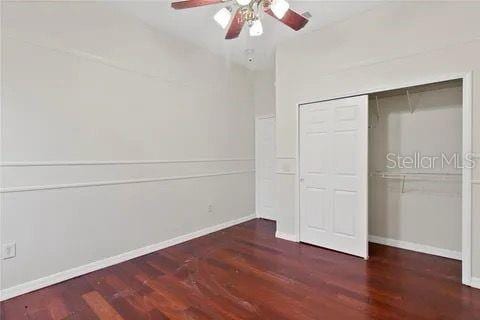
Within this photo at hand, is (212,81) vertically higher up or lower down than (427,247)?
higher up

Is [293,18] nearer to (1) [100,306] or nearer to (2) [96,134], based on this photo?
(2) [96,134]

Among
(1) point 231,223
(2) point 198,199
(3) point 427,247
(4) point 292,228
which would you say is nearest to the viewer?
(3) point 427,247

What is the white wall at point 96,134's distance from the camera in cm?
233

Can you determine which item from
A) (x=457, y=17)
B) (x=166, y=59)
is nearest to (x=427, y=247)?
(x=457, y=17)

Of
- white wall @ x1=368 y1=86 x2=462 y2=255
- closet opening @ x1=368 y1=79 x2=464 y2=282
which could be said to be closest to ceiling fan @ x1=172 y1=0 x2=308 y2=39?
closet opening @ x1=368 y1=79 x2=464 y2=282

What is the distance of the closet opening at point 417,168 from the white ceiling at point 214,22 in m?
1.11

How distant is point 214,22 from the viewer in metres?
3.28

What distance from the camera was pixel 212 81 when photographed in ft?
13.8

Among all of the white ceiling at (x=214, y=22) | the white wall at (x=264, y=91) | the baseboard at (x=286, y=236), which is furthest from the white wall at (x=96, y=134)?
the baseboard at (x=286, y=236)

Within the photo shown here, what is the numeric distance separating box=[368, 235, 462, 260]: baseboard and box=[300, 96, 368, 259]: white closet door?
0.64m

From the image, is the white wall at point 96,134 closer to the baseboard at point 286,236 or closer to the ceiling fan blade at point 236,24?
the baseboard at point 286,236

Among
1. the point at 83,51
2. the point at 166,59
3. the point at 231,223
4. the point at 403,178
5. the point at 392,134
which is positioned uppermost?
the point at 166,59

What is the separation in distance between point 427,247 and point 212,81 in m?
A: 3.77

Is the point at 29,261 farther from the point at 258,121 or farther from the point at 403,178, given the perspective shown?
the point at 403,178
